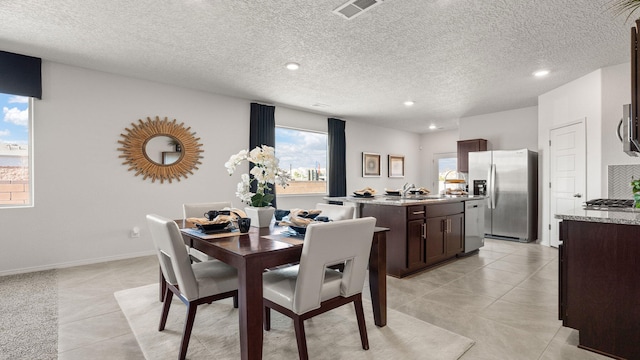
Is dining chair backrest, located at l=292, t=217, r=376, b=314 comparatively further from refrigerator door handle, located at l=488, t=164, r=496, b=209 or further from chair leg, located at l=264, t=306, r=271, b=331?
refrigerator door handle, located at l=488, t=164, r=496, b=209

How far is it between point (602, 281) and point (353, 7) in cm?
258

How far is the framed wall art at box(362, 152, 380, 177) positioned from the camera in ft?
24.6

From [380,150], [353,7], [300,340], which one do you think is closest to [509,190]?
[380,150]

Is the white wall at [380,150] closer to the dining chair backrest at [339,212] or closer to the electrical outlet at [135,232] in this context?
the electrical outlet at [135,232]

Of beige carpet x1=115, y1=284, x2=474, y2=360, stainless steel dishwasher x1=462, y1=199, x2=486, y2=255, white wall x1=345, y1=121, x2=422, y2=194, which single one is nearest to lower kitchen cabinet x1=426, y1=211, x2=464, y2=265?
stainless steel dishwasher x1=462, y1=199, x2=486, y2=255

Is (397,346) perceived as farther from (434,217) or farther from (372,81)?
(372,81)

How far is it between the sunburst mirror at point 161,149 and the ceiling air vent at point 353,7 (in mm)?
3107

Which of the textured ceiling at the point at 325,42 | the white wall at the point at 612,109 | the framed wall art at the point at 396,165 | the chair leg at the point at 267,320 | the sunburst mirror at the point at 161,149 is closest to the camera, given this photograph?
the chair leg at the point at 267,320

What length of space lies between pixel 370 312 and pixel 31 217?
13.1 feet

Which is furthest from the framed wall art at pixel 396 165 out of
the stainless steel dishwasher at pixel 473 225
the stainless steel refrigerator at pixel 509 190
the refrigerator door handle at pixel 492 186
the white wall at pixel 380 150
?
the stainless steel dishwasher at pixel 473 225

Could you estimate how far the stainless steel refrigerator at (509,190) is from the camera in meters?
5.37

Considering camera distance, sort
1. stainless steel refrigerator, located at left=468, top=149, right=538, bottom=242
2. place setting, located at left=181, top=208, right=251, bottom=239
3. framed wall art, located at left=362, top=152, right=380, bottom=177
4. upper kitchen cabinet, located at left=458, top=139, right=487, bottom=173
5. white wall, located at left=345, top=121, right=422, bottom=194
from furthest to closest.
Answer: framed wall art, located at left=362, top=152, right=380, bottom=177 < white wall, located at left=345, top=121, right=422, bottom=194 < upper kitchen cabinet, located at left=458, top=139, right=487, bottom=173 < stainless steel refrigerator, located at left=468, top=149, right=538, bottom=242 < place setting, located at left=181, top=208, right=251, bottom=239

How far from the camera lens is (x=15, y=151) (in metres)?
3.63

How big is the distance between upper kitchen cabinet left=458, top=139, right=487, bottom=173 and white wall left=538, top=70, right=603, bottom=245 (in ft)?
4.03
